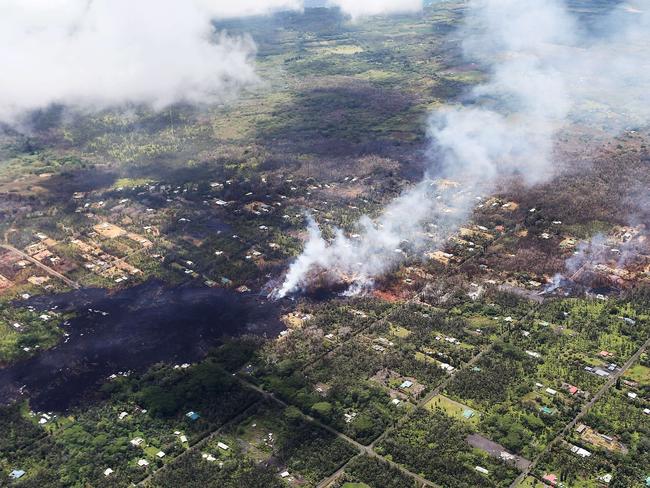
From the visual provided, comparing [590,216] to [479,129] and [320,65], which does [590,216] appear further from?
[320,65]

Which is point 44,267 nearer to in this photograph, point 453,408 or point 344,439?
point 344,439

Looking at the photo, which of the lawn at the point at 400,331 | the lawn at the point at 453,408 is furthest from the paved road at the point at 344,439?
the lawn at the point at 400,331


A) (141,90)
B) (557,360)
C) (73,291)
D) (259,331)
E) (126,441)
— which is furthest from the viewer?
(141,90)

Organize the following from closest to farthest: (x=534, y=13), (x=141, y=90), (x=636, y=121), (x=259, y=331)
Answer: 1. (x=259, y=331)
2. (x=636, y=121)
3. (x=141, y=90)
4. (x=534, y=13)

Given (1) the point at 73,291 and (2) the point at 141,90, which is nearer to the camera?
(1) the point at 73,291

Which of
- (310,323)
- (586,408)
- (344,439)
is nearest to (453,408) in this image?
(344,439)

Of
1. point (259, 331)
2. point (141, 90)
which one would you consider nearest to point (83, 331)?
A: point (259, 331)

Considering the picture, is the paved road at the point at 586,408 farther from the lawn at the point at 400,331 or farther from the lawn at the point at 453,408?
the lawn at the point at 400,331
